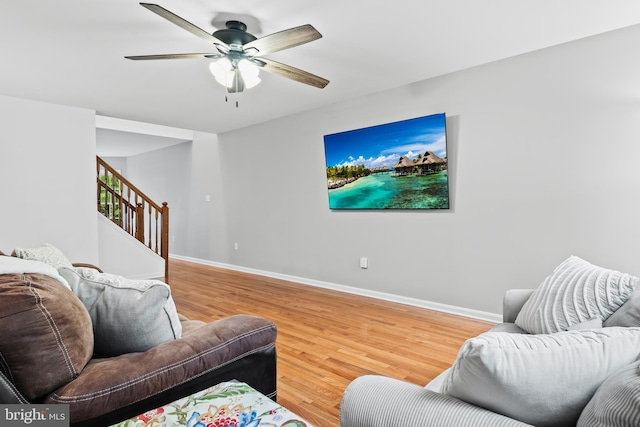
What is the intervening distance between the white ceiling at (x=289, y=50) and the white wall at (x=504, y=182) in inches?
9.1

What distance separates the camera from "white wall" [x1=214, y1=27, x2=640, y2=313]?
108 inches

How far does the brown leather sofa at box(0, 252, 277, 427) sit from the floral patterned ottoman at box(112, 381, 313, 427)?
237 millimetres

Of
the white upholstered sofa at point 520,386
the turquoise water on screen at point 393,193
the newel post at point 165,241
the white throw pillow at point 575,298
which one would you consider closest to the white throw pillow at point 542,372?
the white upholstered sofa at point 520,386

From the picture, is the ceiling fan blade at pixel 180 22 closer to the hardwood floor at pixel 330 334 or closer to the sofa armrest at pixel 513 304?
the hardwood floor at pixel 330 334

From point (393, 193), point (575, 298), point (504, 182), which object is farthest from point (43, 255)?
point (504, 182)

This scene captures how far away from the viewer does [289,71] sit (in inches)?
107

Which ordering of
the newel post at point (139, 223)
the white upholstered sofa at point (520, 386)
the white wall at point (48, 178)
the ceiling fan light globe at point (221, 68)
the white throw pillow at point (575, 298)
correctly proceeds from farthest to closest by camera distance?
the newel post at point (139, 223), the white wall at point (48, 178), the ceiling fan light globe at point (221, 68), the white throw pillow at point (575, 298), the white upholstered sofa at point (520, 386)

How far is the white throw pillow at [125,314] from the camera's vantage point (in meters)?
1.31

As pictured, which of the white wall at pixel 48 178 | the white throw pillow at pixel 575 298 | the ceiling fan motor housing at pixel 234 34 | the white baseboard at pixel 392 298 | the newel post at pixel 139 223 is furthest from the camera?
the newel post at pixel 139 223

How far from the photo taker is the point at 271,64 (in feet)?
8.65

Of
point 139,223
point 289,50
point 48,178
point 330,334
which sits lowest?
point 330,334

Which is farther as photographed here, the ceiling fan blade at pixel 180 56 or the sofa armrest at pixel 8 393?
the ceiling fan blade at pixel 180 56

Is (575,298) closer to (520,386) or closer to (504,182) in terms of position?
(520,386)

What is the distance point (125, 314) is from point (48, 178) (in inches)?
156
